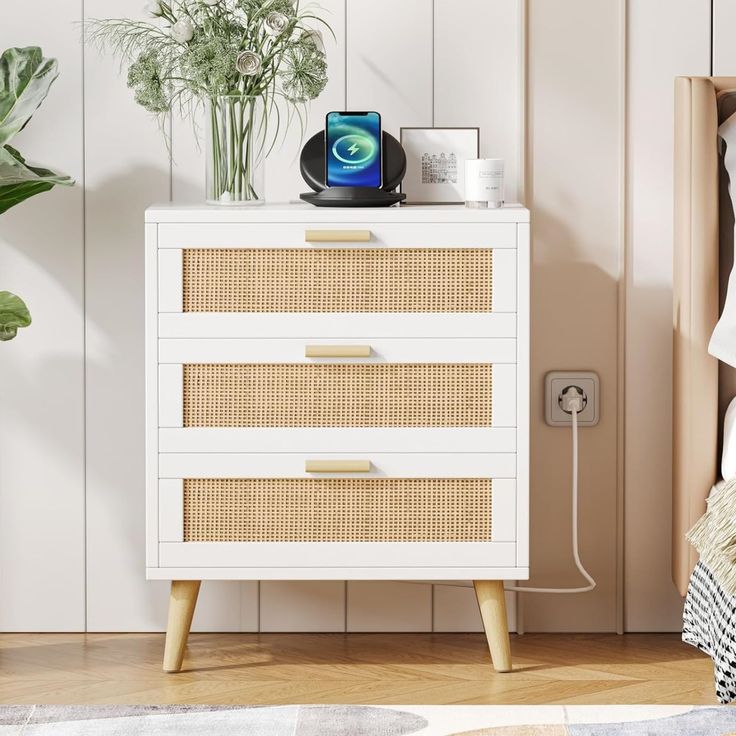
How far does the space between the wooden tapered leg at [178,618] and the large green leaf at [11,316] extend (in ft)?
1.80

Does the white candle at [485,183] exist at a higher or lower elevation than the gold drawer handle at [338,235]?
higher

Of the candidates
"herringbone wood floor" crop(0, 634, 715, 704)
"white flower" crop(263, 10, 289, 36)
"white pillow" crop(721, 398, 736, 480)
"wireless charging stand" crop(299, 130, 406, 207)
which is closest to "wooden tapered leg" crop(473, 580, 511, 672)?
"herringbone wood floor" crop(0, 634, 715, 704)

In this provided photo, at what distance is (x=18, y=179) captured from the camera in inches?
78.5

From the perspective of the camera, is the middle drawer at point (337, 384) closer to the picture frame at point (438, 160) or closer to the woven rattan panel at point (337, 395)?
the woven rattan panel at point (337, 395)

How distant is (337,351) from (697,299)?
680 millimetres

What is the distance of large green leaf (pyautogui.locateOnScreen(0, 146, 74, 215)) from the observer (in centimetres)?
199

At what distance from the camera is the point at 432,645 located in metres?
2.23

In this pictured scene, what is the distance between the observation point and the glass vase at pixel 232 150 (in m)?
2.04

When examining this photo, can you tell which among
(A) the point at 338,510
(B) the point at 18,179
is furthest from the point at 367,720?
(B) the point at 18,179

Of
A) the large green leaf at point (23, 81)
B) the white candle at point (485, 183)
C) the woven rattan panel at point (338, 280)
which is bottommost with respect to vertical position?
the woven rattan panel at point (338, 280)

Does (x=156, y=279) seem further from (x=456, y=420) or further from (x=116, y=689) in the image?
(x=116, y=689)

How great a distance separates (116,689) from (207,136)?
105 centimetres

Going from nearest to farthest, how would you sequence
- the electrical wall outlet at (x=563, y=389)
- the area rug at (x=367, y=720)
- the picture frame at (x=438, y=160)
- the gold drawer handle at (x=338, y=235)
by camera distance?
the area rug at (x=367, y=720) < the gold drawer handle at (x=338, y=235) < the picture frame at (x=438, y=160) < the electrical wall outlet at (x=563, y=389)

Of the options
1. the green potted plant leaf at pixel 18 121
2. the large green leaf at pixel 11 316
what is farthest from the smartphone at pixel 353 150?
the large green leaf at pixel 11 316
